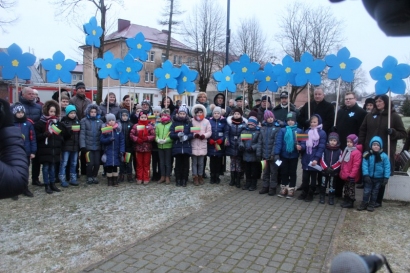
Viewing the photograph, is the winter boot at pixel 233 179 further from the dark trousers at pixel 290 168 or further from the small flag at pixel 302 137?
the small flag at pixel 302 137

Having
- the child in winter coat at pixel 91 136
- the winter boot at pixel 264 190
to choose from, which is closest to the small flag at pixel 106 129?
the child in winter coat at pixel 91 136

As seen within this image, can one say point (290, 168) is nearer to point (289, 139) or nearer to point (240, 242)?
point (289, 139)

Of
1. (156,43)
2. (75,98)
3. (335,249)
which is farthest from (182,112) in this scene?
(156,43)

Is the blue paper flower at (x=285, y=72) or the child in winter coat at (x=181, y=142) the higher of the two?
the blue paper flower at (x=285, y=72)

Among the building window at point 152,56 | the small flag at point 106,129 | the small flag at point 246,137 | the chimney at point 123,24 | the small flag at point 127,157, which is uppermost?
the chimney at point 123,24

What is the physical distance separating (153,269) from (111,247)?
89cm

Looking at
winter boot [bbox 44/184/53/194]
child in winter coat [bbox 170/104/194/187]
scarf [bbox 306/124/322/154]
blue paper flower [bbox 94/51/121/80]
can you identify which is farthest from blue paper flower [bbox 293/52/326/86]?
winter boot [bbox 44/184/53/194]

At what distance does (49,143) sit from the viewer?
7156mm

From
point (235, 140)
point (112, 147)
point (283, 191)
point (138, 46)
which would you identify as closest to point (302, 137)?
point (283, 191)

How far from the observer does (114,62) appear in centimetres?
865

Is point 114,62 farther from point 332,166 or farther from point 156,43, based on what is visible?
point 156,43

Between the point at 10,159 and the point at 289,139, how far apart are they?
5.66 m

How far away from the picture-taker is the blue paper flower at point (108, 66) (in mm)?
8480

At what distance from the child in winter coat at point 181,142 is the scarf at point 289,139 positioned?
209cm
